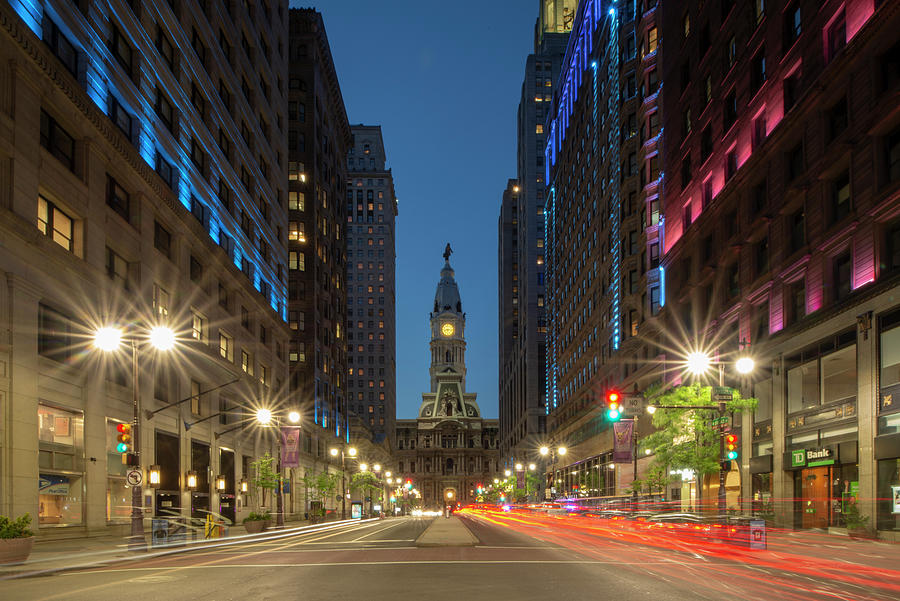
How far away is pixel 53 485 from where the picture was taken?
3231 cm

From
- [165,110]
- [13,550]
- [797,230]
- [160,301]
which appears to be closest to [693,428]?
[797,230]

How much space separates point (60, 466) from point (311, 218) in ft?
199

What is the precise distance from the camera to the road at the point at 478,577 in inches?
578

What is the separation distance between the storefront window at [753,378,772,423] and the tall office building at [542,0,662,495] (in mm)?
22500

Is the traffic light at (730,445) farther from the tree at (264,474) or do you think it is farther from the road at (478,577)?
the tree at (264,474)

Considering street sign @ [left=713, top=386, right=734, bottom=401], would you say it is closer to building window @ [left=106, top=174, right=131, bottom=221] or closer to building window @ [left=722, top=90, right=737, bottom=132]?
building window @ [left=722, top=90, right=737, bottom=132]

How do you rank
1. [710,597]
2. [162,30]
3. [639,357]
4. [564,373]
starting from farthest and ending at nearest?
[564,373] → [639,357] → [162,30] → [710,597]

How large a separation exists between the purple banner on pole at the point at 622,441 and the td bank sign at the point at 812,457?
15.4 meters

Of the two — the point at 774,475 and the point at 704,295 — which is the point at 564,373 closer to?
the point at 704,295

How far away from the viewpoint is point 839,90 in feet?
122

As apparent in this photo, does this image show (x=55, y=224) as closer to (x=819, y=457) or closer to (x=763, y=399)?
(x=819, y=457)

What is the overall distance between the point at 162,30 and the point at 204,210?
11688 mm

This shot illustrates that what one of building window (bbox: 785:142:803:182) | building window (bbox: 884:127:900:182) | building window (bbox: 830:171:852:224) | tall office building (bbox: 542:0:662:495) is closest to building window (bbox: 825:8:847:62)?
building window (bbox: 785:142:803:182)

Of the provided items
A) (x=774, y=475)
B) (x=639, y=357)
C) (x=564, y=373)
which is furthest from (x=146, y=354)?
(x=564, y=373)
